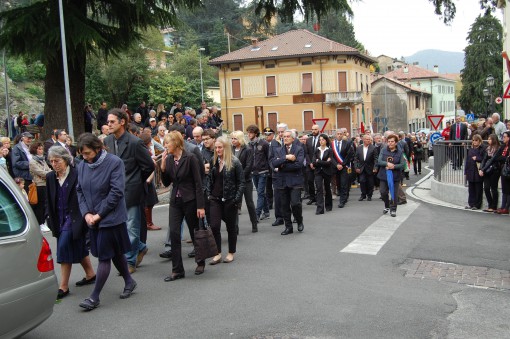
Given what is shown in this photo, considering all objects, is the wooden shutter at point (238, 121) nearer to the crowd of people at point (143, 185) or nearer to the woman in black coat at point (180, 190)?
the crowd of people at point (143, 185)

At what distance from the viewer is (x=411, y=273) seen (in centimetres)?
734

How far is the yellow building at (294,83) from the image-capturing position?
200 ft

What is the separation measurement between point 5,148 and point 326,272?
302 inches

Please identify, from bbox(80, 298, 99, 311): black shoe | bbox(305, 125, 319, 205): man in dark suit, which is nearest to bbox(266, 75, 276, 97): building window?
bbox(305, 125, 319, 205): man in dark suit

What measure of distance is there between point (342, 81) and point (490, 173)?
165 feet

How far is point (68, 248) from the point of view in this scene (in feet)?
20.7

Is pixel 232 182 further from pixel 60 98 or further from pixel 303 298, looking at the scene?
pixel 60 98

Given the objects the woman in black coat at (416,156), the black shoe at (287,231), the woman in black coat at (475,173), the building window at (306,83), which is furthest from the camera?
the building window at (306,83)

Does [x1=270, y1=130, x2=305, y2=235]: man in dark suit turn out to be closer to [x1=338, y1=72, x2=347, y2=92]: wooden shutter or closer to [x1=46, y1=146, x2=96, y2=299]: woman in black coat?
[x1=46, y1=146, x2=96, y2=299]: woman in black coat

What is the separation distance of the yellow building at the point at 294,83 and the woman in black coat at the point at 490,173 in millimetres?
47580

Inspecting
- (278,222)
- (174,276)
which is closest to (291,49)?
(278,222)

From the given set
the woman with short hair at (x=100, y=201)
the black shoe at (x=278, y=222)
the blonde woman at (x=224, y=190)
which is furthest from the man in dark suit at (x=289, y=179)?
the woman with short hair at (x=100, y=201)

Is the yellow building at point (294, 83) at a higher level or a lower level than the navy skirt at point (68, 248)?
higher

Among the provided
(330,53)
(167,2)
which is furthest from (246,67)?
(167,2)
